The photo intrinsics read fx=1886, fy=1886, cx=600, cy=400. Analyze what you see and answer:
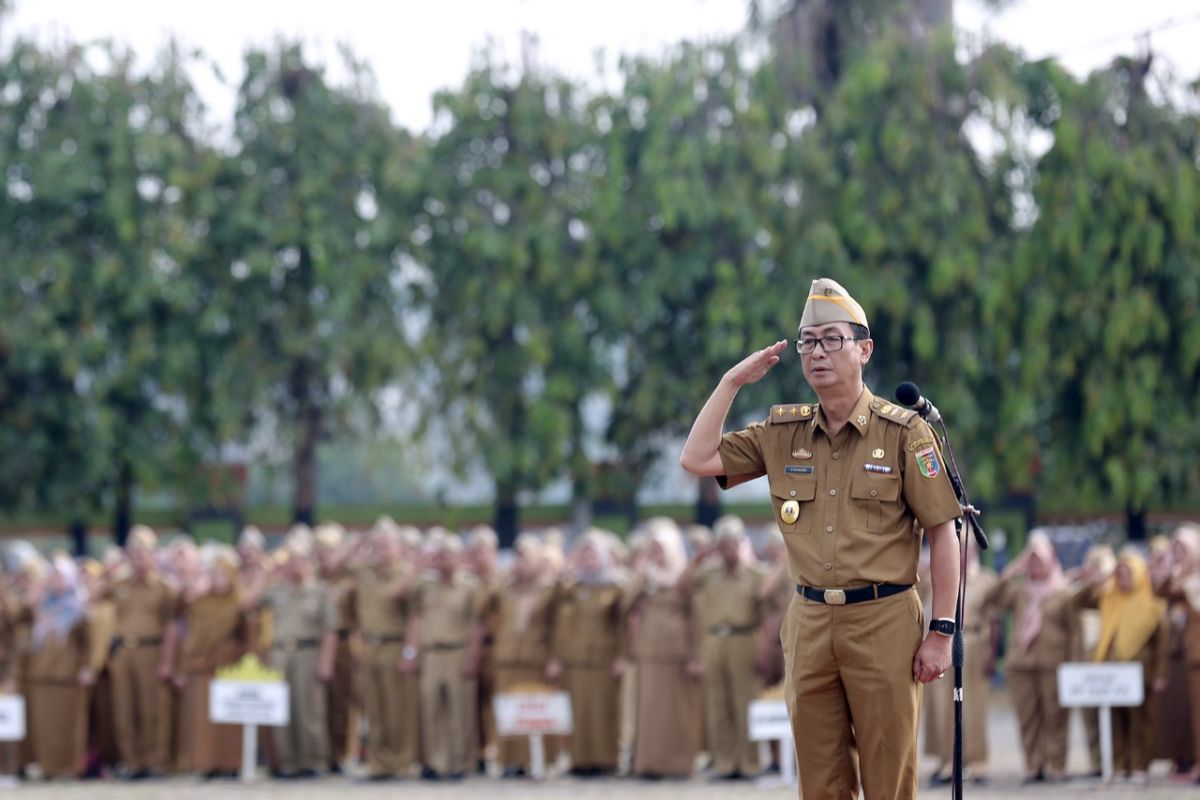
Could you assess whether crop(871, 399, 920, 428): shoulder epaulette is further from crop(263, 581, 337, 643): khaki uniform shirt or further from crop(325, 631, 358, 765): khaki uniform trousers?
crop(325, 631, 358, 765): khaki uniform trousers

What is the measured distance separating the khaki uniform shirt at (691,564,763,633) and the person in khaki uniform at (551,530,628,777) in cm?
75

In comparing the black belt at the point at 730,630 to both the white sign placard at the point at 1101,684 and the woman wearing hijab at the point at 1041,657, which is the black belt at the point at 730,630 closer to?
the woman wearing hijab at the point at 1041,657

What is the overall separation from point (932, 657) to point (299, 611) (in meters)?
10.1

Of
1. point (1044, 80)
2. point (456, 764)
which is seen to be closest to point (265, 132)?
point (1044, 80)

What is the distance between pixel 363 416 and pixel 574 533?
3.42 m

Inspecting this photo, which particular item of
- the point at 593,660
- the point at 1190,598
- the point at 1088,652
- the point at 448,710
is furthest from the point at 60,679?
the point at 1190,598

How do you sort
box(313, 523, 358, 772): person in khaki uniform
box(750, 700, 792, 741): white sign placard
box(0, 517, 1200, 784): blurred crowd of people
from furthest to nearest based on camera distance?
box(313, 523, 358, 772): person in khaki uniform
box(0, 517, 1200, 784): blurred crowd of people
box(750, 700, 792, 741): white sign placard

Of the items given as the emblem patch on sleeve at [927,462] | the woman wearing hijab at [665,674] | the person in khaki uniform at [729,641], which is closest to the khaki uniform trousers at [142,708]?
the woman wearing hijab at [665,674]

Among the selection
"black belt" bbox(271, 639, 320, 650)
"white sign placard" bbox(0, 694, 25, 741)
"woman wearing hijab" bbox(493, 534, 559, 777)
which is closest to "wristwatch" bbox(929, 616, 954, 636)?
"woman wearing hijab" bbox(493, 534, 559, 777)

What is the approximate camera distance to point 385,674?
15742 millimetres

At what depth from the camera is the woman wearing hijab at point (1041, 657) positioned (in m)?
Answer: 14.2

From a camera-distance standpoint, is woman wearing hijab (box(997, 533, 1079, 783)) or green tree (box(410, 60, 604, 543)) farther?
green tree (box(410, 60, 604, 543))

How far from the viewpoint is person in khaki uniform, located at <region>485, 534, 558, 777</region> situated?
15445mm

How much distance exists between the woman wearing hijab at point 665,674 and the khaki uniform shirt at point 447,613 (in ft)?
4.83
